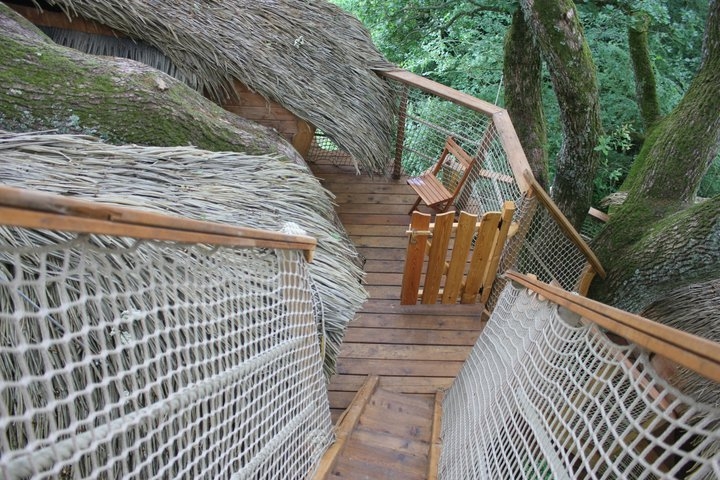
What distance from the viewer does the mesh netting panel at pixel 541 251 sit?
361 cm

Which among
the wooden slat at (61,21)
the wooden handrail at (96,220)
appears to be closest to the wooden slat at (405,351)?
the wooden handrail at (96,220)

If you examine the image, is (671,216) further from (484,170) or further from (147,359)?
(147,359)

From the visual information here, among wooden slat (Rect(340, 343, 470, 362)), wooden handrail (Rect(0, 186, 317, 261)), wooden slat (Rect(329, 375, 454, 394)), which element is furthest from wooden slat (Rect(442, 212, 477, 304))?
wooden handrail (Rect(0, 186, 317, 261))

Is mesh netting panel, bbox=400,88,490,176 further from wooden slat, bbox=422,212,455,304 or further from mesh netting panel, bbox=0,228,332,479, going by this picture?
mesh netting panel, bbox=0,228,332,479

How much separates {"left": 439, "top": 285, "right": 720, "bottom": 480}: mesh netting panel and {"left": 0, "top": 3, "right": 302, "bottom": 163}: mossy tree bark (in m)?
2.16

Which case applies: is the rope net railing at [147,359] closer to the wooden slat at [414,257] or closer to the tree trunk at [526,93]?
the wooden slat at [414,257]

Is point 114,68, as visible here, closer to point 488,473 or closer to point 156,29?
point 156,29

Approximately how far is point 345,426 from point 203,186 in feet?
4.90

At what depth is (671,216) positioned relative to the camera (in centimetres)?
355

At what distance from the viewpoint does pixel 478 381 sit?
7.47 feet

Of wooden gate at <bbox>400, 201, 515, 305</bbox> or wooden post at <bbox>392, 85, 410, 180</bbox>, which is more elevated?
wooden post at <bbox>392, 85, 410, 180</bbox>

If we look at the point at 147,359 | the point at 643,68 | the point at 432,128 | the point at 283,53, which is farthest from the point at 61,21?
the point at 643,68

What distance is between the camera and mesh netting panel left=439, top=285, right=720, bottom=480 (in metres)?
0.89

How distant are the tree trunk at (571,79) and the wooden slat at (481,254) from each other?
5.17 ft
